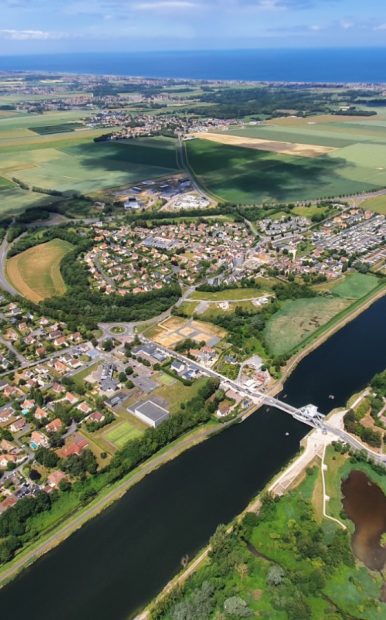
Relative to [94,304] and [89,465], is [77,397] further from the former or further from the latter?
[94,304]

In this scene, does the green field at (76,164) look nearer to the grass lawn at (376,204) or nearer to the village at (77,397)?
the grass lawn at (376,204)

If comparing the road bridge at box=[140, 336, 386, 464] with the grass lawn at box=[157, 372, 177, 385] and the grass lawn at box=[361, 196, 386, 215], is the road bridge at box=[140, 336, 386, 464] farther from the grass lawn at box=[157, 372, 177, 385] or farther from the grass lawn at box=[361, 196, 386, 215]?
the grass lawn at box=[361, 196, 386, 215]

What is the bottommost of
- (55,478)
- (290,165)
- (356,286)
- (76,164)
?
(55,478)

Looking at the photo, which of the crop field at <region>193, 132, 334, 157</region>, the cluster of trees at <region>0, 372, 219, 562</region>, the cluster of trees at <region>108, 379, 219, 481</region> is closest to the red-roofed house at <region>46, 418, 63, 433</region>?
the cluster of trees at <region>0, 372, 219, 562</region>

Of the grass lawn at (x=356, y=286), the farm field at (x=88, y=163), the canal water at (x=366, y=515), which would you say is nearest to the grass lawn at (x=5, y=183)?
the farm field at (x=88, y=163)

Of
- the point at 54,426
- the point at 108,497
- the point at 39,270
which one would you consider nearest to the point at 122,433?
the point at 54,426

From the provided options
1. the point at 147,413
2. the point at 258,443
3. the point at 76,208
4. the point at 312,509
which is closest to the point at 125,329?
the point at 147,413
